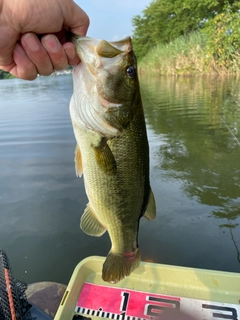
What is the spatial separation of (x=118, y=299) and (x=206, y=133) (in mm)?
5602

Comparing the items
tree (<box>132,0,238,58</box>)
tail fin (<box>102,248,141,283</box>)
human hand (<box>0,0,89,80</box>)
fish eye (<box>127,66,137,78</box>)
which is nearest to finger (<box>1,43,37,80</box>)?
human hand (<box>0,0,89,80</box>)

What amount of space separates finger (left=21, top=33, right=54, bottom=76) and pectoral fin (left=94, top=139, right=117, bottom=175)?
52 cm

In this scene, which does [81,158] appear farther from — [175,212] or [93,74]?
[175,212]

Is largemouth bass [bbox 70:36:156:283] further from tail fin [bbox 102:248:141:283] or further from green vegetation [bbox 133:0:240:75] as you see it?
green vegetation [bbox 133:0:240:75]

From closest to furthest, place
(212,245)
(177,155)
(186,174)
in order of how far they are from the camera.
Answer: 1. (212,245)
2. (186,174)
3. (177,155)

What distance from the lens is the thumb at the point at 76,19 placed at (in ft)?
4.91

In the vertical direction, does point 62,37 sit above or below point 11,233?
above

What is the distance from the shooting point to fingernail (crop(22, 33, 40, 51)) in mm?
1500

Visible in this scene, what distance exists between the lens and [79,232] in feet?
12.0

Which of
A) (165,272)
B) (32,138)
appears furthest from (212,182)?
(32,138)

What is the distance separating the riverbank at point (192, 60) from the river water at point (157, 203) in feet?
46.7

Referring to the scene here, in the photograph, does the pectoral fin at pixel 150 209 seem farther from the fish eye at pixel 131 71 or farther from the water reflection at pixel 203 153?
the water reflection at pixel 203 153

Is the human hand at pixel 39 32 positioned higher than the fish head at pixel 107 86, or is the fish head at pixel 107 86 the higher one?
the human hand at pixel 39 32

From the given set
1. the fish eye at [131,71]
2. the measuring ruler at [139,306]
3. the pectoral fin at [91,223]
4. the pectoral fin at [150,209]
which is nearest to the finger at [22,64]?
the fish eye at [131,71]
